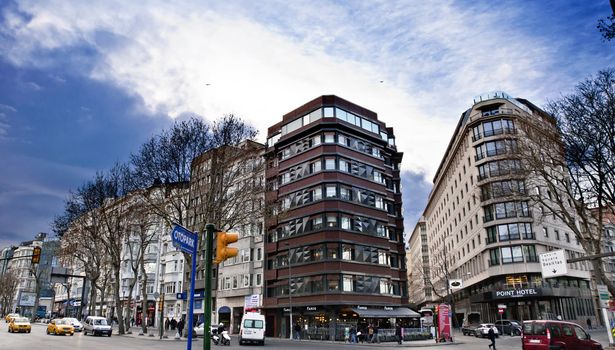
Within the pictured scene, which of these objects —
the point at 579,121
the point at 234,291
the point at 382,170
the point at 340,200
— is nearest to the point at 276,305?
the point at 234,291

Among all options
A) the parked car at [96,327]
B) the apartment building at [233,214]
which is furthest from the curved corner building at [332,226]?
the parked car at [96,327]

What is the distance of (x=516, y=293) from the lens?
58.7m

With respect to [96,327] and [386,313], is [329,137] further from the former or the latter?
[96,327]

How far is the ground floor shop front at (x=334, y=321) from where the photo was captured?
4269 centimetres

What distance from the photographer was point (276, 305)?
167ft

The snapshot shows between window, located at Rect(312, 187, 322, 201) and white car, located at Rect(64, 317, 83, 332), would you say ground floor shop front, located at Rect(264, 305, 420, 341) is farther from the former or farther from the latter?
white car, located at Rect(64, 317, 83, 332)

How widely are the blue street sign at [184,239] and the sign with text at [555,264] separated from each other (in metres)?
21.7

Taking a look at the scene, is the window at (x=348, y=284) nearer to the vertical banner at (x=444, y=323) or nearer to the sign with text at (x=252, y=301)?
the vertical banner at (x=444, y=323)

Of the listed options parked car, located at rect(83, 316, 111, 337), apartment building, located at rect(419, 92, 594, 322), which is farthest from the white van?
apartment building, located at rect(419, 92, 594, 322)

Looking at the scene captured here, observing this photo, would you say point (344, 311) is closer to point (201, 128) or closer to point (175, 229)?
point (201, 128)

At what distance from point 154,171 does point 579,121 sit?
1208 inches

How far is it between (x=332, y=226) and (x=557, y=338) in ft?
92.9

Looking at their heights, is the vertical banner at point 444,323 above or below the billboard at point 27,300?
below

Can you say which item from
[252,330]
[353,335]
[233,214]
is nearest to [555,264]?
[252,330]
